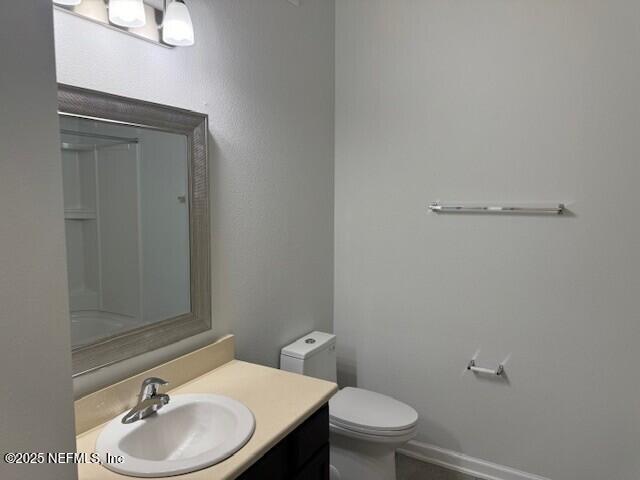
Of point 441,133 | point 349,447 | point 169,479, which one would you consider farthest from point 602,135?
point 169,479

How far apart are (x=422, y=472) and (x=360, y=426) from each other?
0.70 m

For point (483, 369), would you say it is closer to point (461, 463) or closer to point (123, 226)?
point (461, 463)

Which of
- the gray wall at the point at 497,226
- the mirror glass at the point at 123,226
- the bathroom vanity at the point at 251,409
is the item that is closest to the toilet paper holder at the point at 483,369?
the gray wall at the point at 497,226

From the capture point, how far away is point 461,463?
7.89 ft

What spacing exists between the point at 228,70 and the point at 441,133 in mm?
1132

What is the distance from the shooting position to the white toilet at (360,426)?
1.96 m

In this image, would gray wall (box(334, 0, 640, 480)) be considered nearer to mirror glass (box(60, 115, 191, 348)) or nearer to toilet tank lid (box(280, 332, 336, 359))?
toilet tank lid (box(280, 332, 336, 359))

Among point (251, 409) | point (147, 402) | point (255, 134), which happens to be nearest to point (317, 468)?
point (251, 409)

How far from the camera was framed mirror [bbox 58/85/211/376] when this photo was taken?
4.28 ft

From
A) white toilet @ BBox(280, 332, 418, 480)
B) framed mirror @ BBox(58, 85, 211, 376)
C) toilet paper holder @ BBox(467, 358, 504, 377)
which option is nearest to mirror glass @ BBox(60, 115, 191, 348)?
framed mirror @ BBox(58, 85, 211, 376)

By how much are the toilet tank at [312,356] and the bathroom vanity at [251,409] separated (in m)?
0.37

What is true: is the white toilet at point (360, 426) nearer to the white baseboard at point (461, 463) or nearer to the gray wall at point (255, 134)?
the gray wall at point (255, 134)

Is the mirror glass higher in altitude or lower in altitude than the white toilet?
higher

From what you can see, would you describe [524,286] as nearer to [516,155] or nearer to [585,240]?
[585,240]
